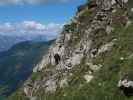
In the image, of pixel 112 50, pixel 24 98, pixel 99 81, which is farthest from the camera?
pixel 24 98

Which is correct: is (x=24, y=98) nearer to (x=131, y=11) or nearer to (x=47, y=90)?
(x=47, y=90)

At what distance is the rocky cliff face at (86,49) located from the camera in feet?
148

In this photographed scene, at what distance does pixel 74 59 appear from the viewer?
56.8m

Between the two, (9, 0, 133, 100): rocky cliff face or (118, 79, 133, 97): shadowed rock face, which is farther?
(9, 0, 133, 100): rocky cliff face

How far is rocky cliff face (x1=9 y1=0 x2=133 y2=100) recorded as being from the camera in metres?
45.0

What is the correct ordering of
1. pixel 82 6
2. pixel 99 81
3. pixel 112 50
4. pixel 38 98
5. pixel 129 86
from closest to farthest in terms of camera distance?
pixel 129 86, pixel 99 81, pixel 112 50, pixel 38 98, pixel 82 6

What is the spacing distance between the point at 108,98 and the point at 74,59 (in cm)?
2154

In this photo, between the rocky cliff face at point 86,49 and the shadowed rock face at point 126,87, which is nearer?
the shadowed rock face at point 126,87

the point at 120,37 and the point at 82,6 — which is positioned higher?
the point at 82,6

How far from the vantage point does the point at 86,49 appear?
5634cm

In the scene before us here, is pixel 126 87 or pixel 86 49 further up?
pixel 86 49

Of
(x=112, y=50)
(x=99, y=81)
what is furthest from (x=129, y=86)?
(x=112, y=50)

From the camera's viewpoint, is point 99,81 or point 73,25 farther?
point 73,25

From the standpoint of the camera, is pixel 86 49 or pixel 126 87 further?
pixel 86 49
